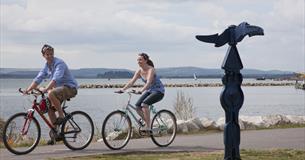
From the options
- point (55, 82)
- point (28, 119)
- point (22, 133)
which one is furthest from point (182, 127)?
point (28, 119)

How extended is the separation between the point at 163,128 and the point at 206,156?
2.51 meters

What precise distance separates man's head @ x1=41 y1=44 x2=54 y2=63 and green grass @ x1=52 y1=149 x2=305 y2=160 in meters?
2.15

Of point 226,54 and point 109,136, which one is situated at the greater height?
point 226,54

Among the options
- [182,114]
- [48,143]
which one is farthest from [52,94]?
[182,114]

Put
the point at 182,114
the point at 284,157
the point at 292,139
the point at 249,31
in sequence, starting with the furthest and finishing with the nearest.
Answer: the point at 182,114, the point at 292,139, the point at 284,157, the point at 249,31

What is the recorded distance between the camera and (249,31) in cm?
860

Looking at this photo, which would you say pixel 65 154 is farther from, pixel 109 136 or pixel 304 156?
pixel 304 156

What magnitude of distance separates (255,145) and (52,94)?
4.27m

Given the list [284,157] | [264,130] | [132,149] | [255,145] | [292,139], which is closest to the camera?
[284,157]

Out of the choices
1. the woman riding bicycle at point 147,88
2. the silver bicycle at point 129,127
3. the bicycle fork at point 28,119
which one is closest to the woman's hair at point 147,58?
the woman riding bicycle at point 147,88

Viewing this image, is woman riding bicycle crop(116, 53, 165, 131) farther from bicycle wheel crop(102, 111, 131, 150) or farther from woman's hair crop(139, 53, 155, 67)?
bicycle wheel crop(102, 111, 131, 150)

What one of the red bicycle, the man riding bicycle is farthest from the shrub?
the man riding bicycle

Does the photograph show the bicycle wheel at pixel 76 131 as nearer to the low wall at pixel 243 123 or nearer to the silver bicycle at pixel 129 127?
the silver bicycle at pixel 129 127

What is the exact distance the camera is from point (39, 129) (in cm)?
1210
